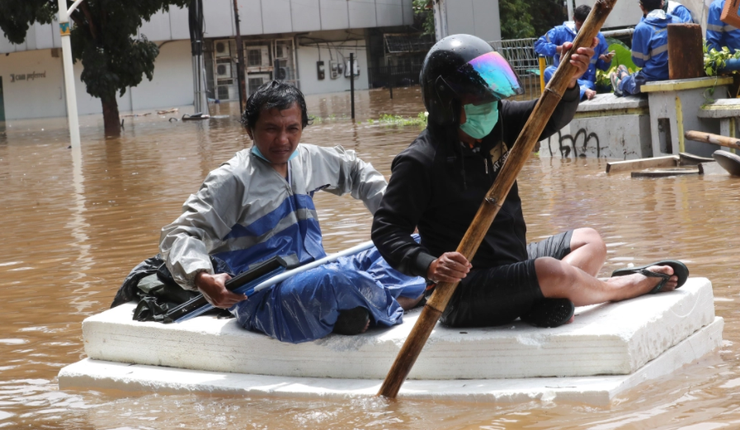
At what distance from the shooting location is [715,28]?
11.5 m

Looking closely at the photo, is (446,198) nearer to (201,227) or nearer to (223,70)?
(201,227)

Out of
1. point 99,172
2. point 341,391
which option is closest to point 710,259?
point 341,391

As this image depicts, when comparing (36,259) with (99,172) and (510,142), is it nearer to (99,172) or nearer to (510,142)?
(510,142)

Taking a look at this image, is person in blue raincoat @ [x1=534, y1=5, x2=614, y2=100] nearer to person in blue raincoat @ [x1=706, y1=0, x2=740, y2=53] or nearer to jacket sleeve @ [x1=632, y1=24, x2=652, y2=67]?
jacket sleeve @ [x1=632, y1=24, x2=652, y2=67]

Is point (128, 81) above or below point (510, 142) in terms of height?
above

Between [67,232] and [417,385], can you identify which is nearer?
[417,385]

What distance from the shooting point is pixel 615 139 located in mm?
12164

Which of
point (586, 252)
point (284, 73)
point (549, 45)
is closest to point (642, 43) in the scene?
point (549, 45)

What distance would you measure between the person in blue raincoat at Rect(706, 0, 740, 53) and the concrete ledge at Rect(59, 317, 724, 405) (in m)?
8.10

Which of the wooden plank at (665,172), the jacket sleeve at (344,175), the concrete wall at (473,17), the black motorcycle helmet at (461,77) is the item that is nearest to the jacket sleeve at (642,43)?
the wooden plank at (665,172)

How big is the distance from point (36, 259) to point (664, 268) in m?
5.81

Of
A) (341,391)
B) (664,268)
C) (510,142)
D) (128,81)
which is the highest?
(128,81)

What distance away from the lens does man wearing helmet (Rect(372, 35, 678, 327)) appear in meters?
3.74

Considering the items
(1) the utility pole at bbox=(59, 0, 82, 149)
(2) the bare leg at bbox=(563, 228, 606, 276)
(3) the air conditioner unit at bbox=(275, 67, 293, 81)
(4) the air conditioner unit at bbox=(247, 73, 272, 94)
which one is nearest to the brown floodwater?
(2) the bare leg at bbox=(563, 228, 606, 276)
